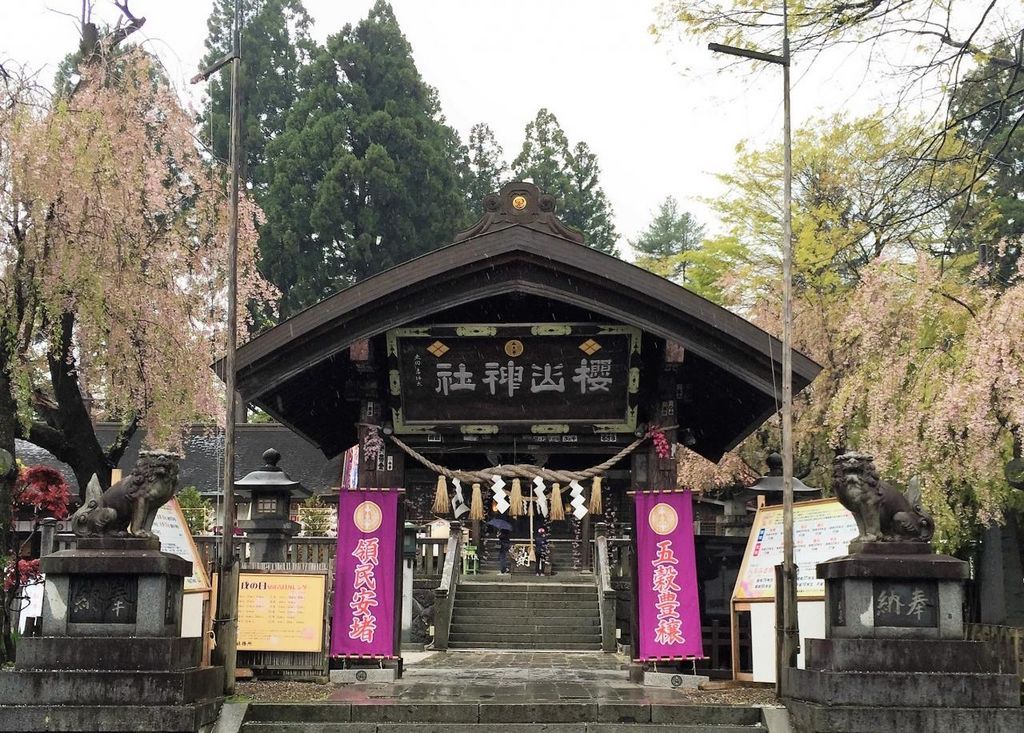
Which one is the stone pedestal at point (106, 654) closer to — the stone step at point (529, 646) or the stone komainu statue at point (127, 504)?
the stone komainu statue at point (127, 504)

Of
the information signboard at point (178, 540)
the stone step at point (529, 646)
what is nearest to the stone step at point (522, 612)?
the stone step at point (529, 646)

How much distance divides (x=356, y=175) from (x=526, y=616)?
26940mm

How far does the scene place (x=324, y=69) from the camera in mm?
47906

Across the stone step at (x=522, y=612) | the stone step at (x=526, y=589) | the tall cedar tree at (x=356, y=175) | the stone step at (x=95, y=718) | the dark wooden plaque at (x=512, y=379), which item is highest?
the tall cedar tree at (x=356, y=175)

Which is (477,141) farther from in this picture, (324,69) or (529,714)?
(529,714)

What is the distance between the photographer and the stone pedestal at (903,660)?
909cm

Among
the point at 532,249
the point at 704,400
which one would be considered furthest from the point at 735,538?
the point at 532,249

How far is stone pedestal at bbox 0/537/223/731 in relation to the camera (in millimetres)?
8945

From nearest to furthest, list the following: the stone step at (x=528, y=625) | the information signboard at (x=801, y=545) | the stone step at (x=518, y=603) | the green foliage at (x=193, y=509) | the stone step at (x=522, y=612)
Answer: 1. the information signboard at (x=801, y=545)
2. the stone step at (x=528, y=625)
3. the stone step at (x=522, y=612)
4. the stone step at (x=518, y=603)
5. the green foliage at (x=193, y=509)

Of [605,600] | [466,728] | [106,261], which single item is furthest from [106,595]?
[605,600]

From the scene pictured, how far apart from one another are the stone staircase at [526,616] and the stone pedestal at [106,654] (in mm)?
12638

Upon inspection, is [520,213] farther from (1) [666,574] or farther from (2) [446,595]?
(2) [446,595]

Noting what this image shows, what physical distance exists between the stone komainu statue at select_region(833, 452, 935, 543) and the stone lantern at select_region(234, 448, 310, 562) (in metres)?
10.8

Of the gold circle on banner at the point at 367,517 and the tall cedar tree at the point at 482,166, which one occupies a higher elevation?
the tall cedar tree at the point at 482,166
